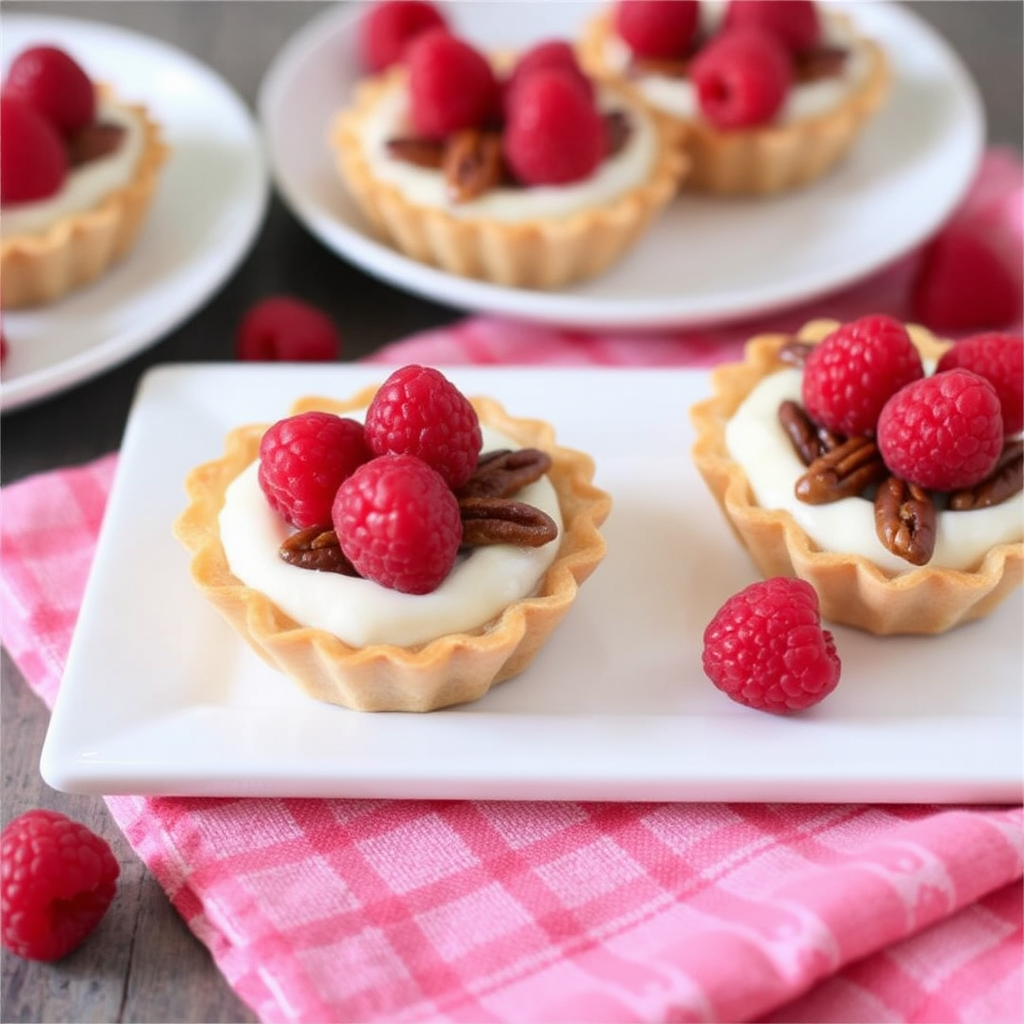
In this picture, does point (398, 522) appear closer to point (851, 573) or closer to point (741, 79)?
point (851, 573)

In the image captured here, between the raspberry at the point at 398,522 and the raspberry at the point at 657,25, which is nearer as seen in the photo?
the raspberry at the point at 398,522

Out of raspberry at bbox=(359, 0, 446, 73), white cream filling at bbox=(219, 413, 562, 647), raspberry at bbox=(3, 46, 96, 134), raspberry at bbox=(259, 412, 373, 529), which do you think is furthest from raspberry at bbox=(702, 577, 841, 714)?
raspberry at bbox=(359, 0, 446, 73)

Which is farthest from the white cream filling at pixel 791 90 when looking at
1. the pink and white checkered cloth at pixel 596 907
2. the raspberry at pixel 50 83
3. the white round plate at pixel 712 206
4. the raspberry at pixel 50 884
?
the raspberry at pixel 50 884

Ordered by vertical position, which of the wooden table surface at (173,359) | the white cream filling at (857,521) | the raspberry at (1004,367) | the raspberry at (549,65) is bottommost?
the wooden table surface at (173,359)

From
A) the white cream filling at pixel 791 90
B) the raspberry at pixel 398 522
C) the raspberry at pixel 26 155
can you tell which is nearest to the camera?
the raspberry at pixel 398 522

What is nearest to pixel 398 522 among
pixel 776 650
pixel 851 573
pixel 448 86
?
pixel 776 650

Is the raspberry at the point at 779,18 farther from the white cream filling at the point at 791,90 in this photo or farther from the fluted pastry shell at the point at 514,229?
the fluted pastry shell at the point at 514,229

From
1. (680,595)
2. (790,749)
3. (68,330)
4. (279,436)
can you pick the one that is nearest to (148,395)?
(68,330)

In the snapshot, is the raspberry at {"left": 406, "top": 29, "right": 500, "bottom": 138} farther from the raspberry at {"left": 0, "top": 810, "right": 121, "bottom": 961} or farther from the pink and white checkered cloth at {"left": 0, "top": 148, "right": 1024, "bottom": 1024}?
the raspberry at {"left": 0, "top": 810, "right": 121, "bottom": 961}
